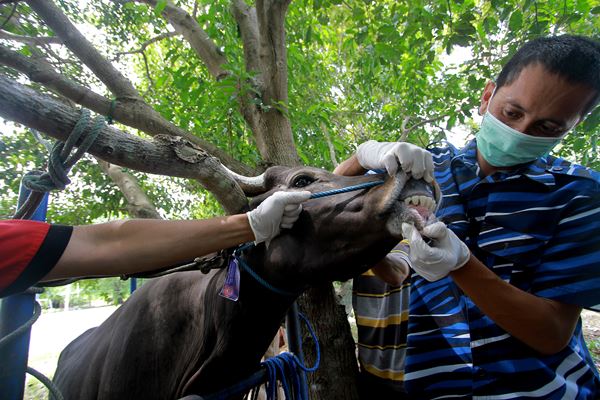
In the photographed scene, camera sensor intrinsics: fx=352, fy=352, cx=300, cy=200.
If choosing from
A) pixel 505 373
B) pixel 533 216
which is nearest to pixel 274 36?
pixel 533 216

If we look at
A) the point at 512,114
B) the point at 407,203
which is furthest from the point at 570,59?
the point at 407,203

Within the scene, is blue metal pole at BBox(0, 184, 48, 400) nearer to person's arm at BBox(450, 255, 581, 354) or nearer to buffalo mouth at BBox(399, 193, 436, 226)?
buffalo mouth at BBox(399, 193, 436, 226)

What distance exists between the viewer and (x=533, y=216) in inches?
73.5

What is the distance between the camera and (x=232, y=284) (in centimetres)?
174

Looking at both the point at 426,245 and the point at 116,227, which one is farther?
the point at 426,245

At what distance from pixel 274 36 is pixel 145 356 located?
3.19 metres

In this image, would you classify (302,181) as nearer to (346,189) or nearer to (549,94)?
(346,189)

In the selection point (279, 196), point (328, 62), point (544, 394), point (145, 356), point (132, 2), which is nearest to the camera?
point (279, 196)

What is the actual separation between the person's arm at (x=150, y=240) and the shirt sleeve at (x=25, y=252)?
4cm

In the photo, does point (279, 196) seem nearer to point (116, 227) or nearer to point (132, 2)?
point (116, 227)

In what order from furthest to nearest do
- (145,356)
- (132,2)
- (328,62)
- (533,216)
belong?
(328,62)
(132,2)
(145,356)
(533,216)

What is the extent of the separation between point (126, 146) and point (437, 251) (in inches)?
54.7

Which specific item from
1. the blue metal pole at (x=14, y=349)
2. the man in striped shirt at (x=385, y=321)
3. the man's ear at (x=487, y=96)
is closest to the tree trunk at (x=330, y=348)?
the man in striped shirt at (x=385, y=321)

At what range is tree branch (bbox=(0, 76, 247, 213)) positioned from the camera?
1247mm
